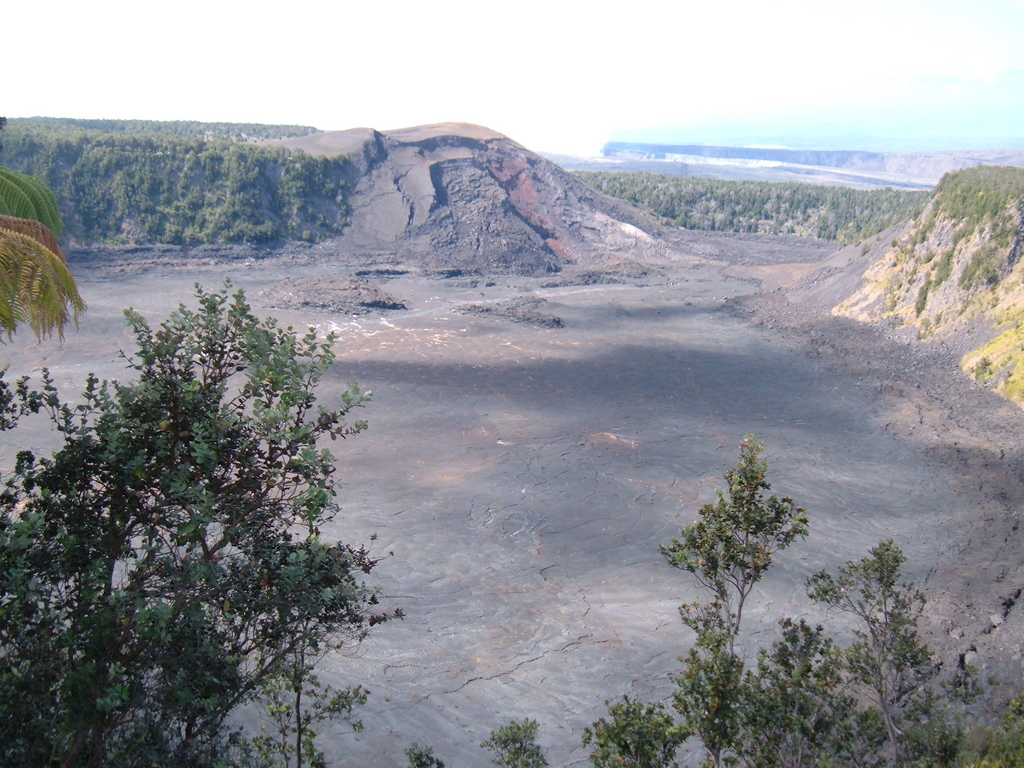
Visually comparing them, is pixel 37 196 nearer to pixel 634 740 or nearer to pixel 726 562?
pixel 634 740

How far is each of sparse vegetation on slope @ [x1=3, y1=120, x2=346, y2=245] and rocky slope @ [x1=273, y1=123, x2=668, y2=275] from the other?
104 inches

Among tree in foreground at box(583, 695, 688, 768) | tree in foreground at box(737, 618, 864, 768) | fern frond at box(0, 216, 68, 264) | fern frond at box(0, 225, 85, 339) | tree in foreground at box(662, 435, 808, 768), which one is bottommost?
tree in foreground at box(737, 618, 864, 768)

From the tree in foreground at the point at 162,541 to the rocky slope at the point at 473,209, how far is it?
37534mm

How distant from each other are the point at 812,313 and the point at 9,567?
34.2 m

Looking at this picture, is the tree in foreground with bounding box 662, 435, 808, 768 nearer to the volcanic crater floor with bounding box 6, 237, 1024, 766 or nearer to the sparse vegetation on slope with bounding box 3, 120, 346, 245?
the volcanic crater floor with bounding box 6, 237, 1024, 766

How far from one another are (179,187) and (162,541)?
1822 inches

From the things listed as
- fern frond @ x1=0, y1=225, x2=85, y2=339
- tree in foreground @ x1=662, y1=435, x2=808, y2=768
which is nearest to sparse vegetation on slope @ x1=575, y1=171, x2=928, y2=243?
tree in foreground @ x1=662, y1=435, x2=808, y2=768

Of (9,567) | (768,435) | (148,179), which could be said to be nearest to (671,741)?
(9,567)

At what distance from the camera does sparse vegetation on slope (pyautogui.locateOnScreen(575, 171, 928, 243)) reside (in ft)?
197

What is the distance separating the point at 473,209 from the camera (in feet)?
157

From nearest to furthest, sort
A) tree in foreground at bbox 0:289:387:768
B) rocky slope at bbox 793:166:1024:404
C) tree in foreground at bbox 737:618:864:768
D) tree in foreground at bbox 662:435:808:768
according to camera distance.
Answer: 1. tree in foreground at bbox 0:289:387:768
2. tree in foreground at bbox 662:435:808:768
3. tree in foreground at bbox 737:618:864:768
4. rocky slope at bbox 793:166:1024:404

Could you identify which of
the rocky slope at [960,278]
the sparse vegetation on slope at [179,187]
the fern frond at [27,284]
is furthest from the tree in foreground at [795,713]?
the sparse vegetation on slope at [179,187]

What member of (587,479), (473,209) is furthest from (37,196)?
(473,209)

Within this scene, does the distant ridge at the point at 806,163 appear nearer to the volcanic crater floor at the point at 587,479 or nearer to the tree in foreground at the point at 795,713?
the volcanic crater floor at the point at 587,479
